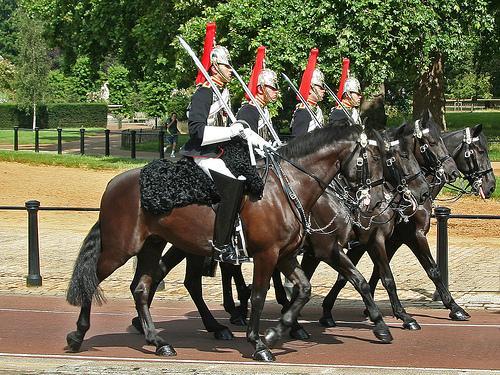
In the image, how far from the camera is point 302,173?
10.8 metres

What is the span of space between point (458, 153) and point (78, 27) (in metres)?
27.4

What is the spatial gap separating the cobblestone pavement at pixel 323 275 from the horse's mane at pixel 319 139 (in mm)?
4120

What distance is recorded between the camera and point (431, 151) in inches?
508

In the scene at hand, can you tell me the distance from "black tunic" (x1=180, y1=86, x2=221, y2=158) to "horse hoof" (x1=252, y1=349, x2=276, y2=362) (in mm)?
1992

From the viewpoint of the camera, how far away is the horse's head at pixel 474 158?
1343cm

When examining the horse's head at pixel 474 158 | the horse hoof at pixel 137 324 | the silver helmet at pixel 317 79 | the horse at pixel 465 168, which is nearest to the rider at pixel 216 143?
the horse hoof at pixel 137 324

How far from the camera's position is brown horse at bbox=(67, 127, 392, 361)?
10.5 meters

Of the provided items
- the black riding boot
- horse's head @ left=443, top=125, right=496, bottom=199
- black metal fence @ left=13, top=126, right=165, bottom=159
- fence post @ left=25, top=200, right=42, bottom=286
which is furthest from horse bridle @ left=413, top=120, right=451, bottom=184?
black metal fence @ left=13, top=126, right=165, bottom=159

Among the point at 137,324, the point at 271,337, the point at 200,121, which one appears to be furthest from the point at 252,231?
the point at 137,324

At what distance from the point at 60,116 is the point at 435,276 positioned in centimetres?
6043

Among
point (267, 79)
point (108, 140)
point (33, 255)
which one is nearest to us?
point (267, 79)

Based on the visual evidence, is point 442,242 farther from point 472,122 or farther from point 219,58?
point 472,122

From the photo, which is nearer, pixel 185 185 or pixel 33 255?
pixel 185 185

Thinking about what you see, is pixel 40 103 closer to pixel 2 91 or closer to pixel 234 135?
pixel 2 91
